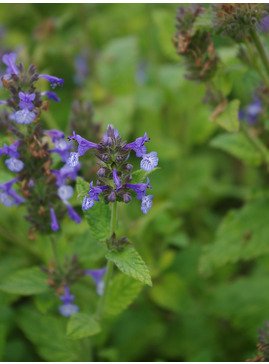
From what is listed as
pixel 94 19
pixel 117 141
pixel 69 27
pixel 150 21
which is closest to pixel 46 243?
pixel 117 141

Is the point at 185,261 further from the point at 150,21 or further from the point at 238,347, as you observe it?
the point at 150,21

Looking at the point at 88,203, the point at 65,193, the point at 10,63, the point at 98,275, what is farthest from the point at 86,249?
the point at 10,63

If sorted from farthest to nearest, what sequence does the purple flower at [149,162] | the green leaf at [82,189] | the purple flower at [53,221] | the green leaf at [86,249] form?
the green leaf at [86,249] → the purple flower at [53,221] → the green leaf at [82,189] → the purple flower at [149,162]

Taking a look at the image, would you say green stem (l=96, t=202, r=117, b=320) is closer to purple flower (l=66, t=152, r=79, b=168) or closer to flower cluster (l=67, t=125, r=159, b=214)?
flower cluster (l=67, t=125, r=159, b=214)

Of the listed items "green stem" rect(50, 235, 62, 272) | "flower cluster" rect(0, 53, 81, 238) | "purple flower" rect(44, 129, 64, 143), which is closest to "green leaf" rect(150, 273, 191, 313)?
"green stem" rect(50, 235, 62, 272)

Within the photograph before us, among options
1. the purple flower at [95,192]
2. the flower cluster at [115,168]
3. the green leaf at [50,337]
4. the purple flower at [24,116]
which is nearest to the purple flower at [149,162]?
the flower cluster at [115,168]

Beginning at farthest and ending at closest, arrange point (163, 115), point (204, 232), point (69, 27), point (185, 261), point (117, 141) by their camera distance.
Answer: point (69, 27)
point (163, 115)
point (204, 232)
point (185, 261)
point (117, 141)

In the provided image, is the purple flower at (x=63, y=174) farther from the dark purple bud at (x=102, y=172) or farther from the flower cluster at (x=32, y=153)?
the dark purple bud at (x=102, y=172)
